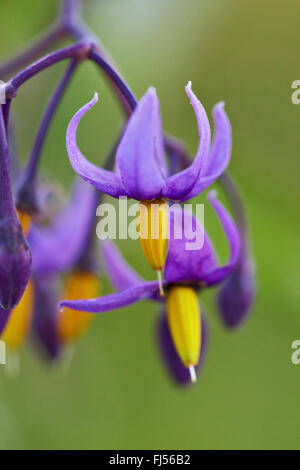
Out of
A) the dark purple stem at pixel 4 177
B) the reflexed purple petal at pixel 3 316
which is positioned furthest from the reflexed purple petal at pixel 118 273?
the dark purple stem at pixel 4 177

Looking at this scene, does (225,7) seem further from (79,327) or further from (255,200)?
(79,327)

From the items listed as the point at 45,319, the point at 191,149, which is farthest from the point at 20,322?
the point at 191,149

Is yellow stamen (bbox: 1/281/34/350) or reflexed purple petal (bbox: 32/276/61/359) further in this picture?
reflexed purple petal (bbox: 32/276/61/359)

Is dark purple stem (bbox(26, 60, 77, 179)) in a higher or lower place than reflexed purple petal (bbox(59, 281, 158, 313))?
higher

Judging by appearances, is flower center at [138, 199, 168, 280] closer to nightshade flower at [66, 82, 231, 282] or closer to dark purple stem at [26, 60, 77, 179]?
nightshade flower at [66, 82, 231, 282]

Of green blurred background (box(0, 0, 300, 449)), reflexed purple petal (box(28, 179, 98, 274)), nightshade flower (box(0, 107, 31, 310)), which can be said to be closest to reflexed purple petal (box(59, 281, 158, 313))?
nightshade flower (box(0, 107, 31, 310))

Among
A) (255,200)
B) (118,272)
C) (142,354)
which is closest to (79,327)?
(118,272)

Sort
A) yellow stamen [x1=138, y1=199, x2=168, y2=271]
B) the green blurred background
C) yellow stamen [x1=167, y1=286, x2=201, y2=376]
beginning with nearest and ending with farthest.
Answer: yellow stamen [x1=138, y1=199, x2=168, y2=271] → yellow stamen [x1=167, y1=286, x2=201, y2=376] → the green blurred background
